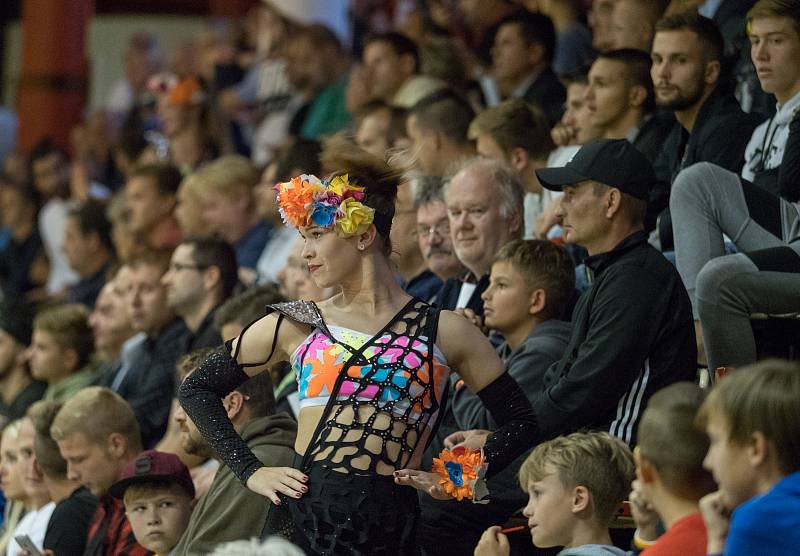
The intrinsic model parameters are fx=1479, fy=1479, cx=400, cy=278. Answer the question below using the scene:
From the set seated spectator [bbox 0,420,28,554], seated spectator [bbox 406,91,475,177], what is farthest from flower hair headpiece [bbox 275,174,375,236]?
seated spectator [bbox 406,91,475,177]

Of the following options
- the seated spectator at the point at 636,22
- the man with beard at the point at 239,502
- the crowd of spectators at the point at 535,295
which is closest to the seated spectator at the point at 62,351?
the crowd of spectators at the point at 535,295

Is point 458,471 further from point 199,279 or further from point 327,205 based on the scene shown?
point 199,279

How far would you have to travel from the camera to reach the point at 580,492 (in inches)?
174

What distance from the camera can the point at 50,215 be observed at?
11656mm

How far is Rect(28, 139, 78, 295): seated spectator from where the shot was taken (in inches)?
448

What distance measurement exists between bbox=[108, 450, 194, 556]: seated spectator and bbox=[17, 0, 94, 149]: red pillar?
9809 mm

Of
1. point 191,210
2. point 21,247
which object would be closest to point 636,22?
point 191,210

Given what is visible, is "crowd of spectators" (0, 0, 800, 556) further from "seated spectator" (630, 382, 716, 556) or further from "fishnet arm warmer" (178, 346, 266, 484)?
"fishnet arm warmer" (178, 346, 266, 484)

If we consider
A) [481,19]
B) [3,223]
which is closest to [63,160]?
[3,223]

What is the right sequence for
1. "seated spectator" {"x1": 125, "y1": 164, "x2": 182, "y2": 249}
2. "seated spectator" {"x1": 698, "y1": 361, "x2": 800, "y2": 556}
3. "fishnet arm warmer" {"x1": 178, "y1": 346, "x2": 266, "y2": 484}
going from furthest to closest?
"seated spectator" {"x1": 125, "y1": 164, "x2": 182, "y2": 249}
"fishnet arm warmer" {"x1": 178, "y1": 346, "x2": 266, "y2": 484}
"seated spectator" {"x1": 698, "y1": 361, "x2": 800, "y2": 556}

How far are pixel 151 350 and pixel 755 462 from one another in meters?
5.05

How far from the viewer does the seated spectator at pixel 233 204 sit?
8.97 metres

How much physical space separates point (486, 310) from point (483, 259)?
20.4 inches

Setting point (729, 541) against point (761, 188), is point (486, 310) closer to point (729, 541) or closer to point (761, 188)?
point (761, 188)
